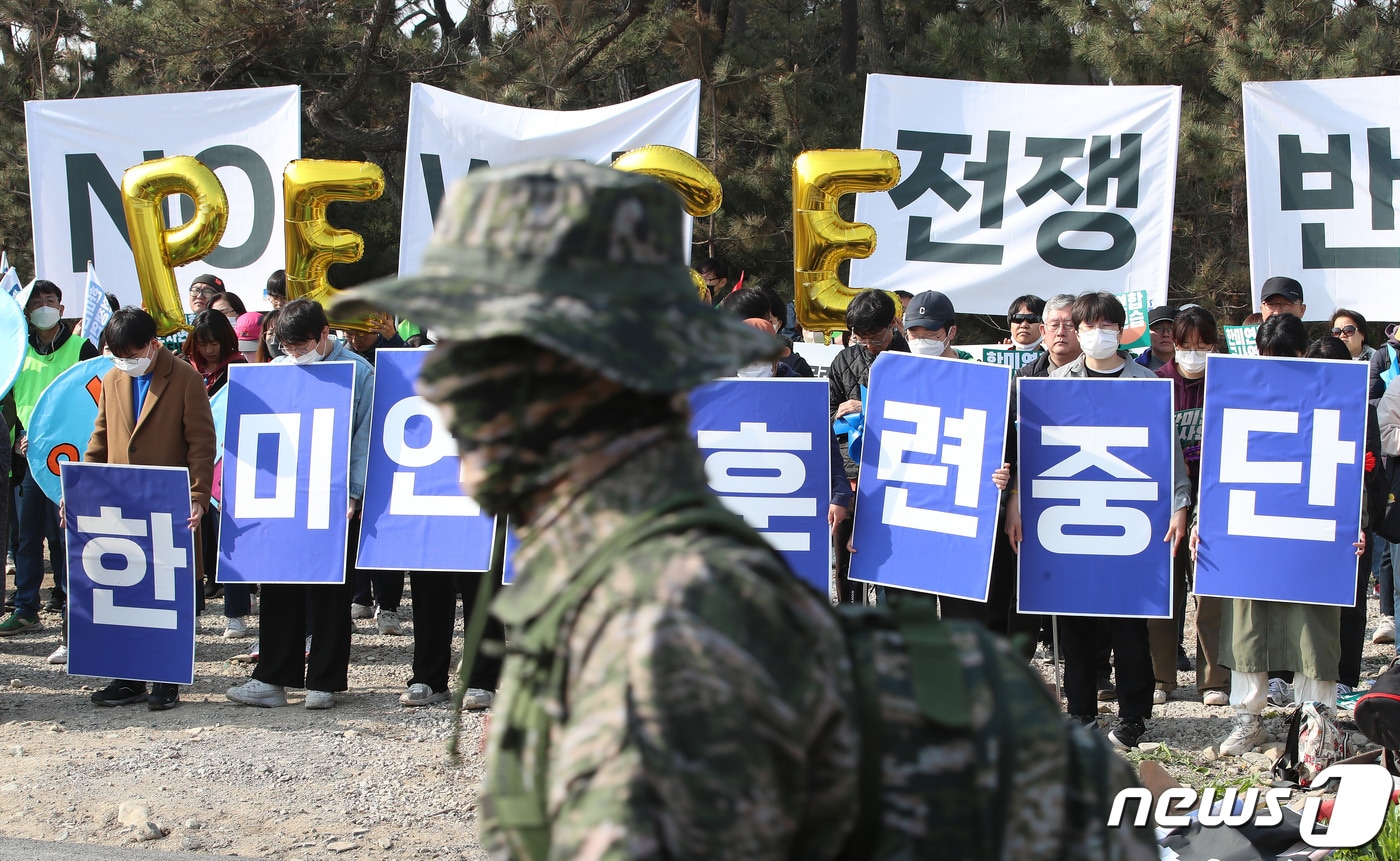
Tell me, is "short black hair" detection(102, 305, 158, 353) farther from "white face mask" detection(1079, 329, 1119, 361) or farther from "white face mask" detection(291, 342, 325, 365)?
"white face mask" detection(1079, 329, 1119, 361)

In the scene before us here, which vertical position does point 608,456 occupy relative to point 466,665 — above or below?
above

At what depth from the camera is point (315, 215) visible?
28.1 ft

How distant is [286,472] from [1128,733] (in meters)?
3.92

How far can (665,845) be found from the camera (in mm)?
1103

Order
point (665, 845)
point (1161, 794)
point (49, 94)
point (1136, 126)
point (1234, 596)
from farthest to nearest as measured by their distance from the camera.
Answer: point (49, 94) → point (1136, 126) → point (1234, 596) → point (1161, 794) → point (665, 845)

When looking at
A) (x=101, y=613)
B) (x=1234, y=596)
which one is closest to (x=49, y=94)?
(x=101, y=613)

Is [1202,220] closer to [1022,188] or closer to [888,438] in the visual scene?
[1022,188]

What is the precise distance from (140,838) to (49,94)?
13951mm

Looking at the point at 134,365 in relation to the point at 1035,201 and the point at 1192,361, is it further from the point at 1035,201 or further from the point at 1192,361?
the point at 1035,201

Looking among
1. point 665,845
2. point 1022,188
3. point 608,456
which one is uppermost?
point 1022,188

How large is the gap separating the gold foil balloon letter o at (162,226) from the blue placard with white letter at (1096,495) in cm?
554

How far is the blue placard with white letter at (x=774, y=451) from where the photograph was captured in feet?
19.7

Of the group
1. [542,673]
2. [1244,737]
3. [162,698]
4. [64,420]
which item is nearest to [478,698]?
[162,698]

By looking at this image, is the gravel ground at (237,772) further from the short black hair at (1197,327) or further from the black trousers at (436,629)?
the short black hair at (1197,327)
